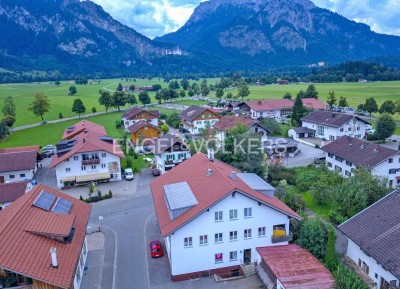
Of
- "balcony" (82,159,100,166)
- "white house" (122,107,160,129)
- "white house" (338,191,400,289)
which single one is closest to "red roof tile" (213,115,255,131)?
"white house" (122,107,160,129)

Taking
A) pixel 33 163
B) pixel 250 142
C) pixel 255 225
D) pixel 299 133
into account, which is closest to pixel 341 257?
pixel 255 225

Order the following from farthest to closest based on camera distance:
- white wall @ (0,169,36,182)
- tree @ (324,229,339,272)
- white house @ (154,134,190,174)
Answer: white house @ (154,134,190,174)
white wall @ (0,169,36,182)
tree @ (324,229,339,272)

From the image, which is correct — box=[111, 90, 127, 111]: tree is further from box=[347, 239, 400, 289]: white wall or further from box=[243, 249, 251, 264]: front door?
box=[347, 239, 400, 289]: white wall

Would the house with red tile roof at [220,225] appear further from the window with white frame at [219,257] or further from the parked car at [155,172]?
the parked car at [155,172]

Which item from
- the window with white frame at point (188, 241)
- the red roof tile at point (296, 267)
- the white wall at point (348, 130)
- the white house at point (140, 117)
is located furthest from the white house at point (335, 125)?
the window with white frame at point (188, 241)

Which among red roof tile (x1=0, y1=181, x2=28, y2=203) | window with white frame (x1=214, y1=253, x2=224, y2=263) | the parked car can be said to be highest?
red roof tile (x1=0, y1=181, x2=28, y2=203)

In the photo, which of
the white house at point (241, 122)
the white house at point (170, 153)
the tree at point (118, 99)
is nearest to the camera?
the white house at point (170, 153)

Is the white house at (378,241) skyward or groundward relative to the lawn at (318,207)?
skyward
